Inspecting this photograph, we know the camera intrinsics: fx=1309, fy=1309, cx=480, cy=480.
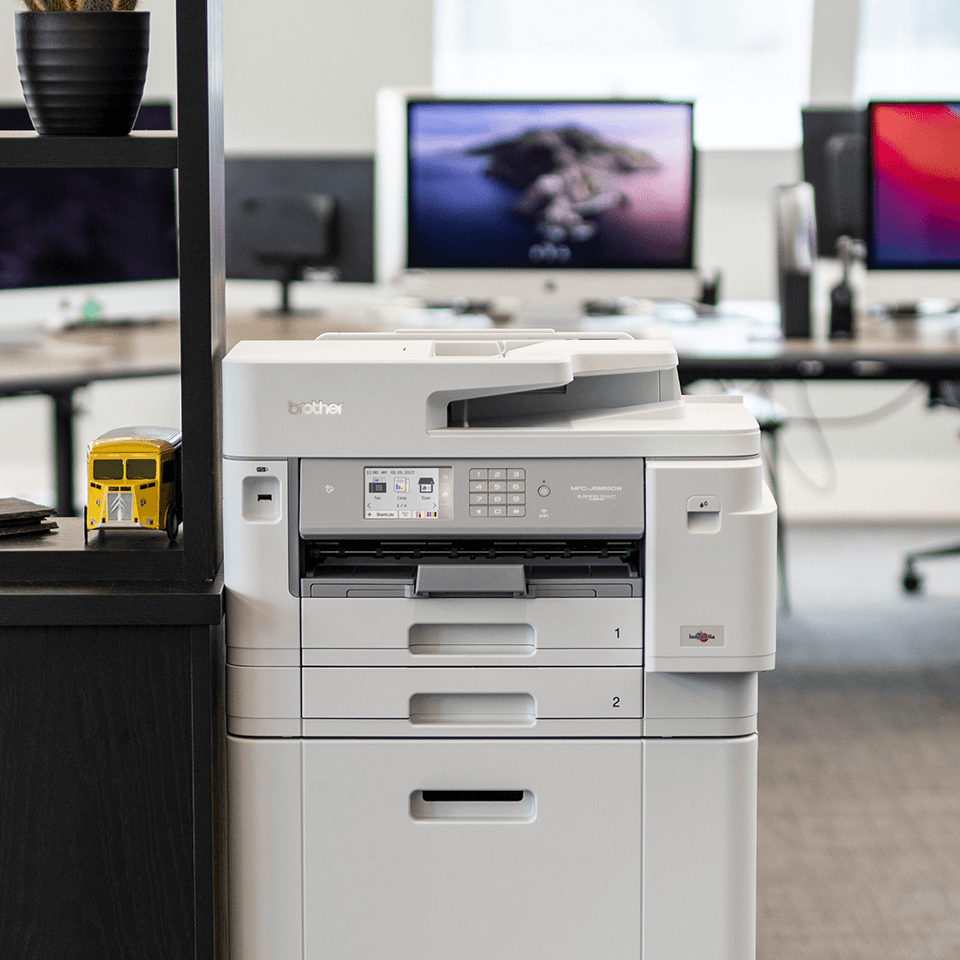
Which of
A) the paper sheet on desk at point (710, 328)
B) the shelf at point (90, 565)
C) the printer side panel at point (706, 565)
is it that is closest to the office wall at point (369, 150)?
the paper sheet on desk at point (710, 328)

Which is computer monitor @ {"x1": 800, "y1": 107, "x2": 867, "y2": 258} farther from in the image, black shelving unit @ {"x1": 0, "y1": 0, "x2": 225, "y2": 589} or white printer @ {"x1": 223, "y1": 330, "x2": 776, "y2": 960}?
black shelving unit @ {"x1": 0, "y1": 0, "x2": 225, "y2": 589}

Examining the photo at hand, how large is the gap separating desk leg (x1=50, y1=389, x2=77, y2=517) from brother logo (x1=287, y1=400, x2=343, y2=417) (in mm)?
1929

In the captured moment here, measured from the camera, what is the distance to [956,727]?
118 inches

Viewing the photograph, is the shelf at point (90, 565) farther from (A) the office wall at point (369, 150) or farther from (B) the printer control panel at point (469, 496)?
(A) the office wall at point (369, 150)

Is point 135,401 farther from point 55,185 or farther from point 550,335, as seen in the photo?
point 550,335

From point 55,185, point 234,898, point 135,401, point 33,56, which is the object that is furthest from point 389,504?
point 135,401

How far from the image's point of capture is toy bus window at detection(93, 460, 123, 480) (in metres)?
1.59

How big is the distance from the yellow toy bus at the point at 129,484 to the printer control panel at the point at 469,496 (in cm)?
22

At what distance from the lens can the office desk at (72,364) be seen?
284 centimetres

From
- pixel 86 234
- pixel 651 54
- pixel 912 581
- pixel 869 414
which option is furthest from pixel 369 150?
pixel 912 581

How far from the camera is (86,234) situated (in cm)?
315

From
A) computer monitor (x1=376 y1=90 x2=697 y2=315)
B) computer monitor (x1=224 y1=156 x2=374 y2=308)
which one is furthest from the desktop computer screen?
computer monitor (x1=224 y1=156 x2=374 y2=308)

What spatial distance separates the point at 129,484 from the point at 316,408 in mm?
282

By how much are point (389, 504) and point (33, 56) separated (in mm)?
649
